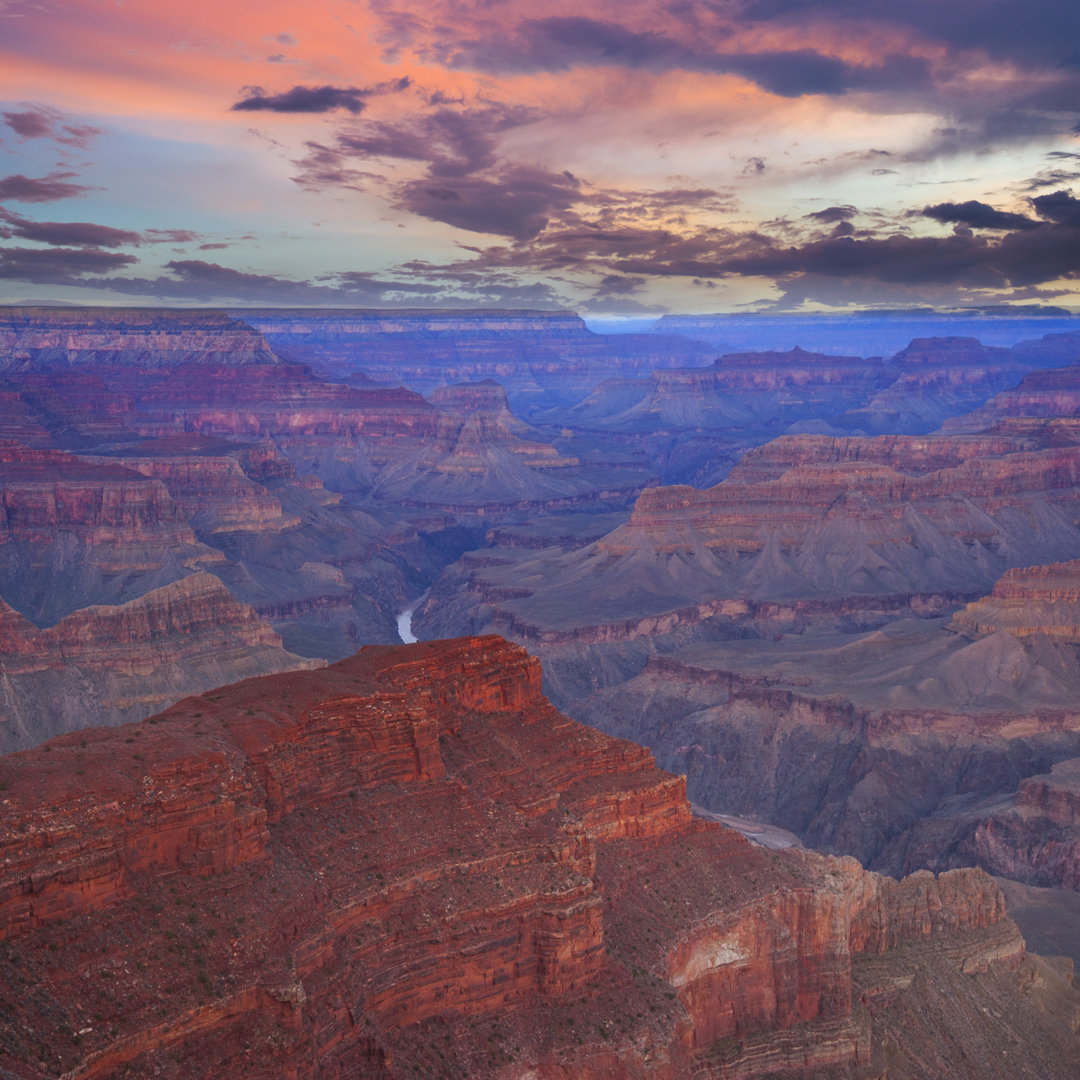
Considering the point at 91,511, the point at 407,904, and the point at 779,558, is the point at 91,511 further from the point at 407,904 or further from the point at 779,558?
the point at 407,904

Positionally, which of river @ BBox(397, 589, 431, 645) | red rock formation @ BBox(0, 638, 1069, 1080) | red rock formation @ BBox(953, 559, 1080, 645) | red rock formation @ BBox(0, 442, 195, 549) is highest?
red rock formation @ BBox(0, 638, 1069, 1080)

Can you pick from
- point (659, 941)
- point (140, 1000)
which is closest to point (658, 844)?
point (659, 941)

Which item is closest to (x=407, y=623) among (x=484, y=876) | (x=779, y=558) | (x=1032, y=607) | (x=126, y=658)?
(x=779, y=558)

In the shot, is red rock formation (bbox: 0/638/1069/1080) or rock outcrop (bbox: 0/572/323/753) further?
rock outcrop (bbox: 0/572/323/753)

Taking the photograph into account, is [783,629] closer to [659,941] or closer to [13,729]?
[13,729]

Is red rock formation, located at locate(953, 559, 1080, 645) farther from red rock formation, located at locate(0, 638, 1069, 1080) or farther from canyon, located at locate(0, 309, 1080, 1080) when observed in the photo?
red rock formation, located at locate(0, 638, 1069, 1080)

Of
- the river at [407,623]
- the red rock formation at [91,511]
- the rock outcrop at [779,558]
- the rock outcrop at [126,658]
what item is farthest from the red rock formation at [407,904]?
the red rock formation at [91,511]

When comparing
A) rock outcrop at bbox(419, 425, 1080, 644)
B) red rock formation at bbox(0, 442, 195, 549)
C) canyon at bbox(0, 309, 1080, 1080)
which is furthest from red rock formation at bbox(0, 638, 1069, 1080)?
red rock formation at bbox(0, 442, 195, 549)

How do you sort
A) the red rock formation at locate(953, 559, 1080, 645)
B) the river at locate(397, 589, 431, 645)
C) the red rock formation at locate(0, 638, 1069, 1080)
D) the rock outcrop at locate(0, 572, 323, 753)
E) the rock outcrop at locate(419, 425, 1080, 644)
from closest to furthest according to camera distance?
1. the red rock formation at locate(0, 638, 1069, 1080)
2. the rock outcrop at locate(0, 572, 323, 753)
3. the red rock formation at locate(953, 559, 1080, 645)
4. the rock outcrop at locate(419, 425, 1080, 644)
5. the river at locate(397, 589, 431, 645)

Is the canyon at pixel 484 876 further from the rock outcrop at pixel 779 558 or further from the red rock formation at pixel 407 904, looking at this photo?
the rock outcrop at pixel 779 558
